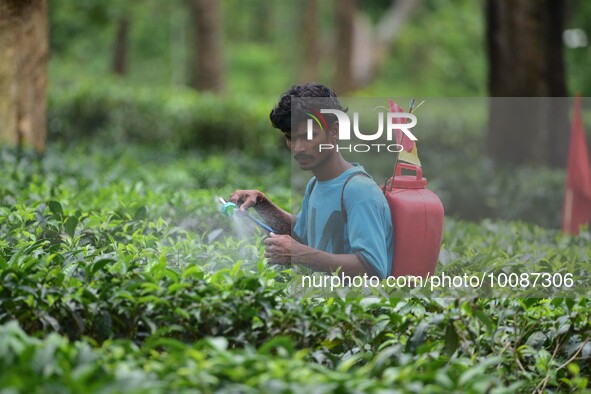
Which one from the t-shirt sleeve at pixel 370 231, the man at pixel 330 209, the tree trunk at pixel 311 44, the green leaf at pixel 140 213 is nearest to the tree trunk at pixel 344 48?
the tree trunk at pixel 311 44

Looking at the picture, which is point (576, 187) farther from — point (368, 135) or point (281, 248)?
point (281, 248)

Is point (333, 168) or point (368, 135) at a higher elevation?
point (368, 135)

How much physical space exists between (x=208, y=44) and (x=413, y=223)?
13824 millimetres

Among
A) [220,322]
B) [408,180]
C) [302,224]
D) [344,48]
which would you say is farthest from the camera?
[344,48]

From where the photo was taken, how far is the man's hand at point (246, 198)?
13.6 ft

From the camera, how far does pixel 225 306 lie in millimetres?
3475

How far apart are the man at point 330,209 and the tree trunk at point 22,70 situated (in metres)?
4.68

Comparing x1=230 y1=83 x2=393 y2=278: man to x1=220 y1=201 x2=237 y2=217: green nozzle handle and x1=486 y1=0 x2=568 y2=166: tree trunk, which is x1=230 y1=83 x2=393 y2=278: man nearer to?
x1=220 y1=201 x2=237 y2=217: green nozzle handle

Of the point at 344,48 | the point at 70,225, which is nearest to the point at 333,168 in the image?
the point at 70,225

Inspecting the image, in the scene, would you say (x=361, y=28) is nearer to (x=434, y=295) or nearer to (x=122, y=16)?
(x=122, y=16)

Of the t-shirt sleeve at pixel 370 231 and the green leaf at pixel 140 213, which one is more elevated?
the t-shirt sleeve at pixel 370 231

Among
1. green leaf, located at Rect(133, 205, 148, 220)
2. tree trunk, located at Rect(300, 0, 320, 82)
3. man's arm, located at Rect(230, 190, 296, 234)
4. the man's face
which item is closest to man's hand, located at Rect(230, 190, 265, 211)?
man's arm, located at Rect(230, 190, 296, 234)

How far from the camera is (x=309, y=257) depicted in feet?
12.6

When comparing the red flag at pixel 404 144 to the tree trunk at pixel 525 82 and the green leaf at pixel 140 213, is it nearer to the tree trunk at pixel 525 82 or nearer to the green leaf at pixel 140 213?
the green leaf at pixel 140 213
